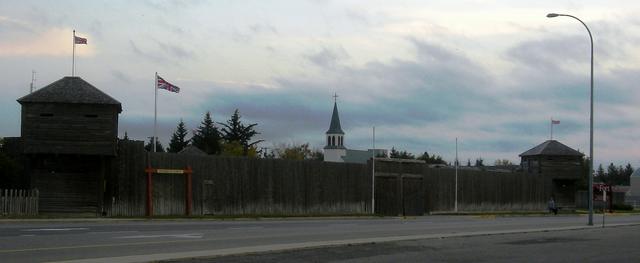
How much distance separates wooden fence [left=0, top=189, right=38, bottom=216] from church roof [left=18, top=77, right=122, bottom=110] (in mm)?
4527

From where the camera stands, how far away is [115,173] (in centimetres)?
3812

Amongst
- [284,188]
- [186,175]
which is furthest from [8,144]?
[284,188]

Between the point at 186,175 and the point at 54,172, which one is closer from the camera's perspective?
the point at 54,172

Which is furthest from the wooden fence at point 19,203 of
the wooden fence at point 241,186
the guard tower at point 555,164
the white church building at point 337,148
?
the white church building at point 337,148

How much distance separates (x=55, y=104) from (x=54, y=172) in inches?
131

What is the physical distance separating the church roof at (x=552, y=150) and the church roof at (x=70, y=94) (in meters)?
44.1

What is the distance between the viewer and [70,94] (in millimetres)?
37156

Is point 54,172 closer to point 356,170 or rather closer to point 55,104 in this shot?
point 55,104

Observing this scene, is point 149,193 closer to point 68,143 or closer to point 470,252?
point 68,143

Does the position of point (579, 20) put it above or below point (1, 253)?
above

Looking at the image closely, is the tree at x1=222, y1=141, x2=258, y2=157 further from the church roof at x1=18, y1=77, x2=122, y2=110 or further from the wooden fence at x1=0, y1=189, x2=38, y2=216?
the wooden fence at x1=0, y1=189, x2=38, y2=216

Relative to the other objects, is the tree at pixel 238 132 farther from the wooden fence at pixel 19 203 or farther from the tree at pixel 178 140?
the wooden fence at pixel 19 203

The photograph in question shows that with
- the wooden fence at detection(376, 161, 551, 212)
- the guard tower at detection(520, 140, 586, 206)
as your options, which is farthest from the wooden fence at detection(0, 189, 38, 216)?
the guard tower at detection(520, 140, 586, 206)

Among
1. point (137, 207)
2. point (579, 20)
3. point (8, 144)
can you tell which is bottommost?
point (137, 207)
